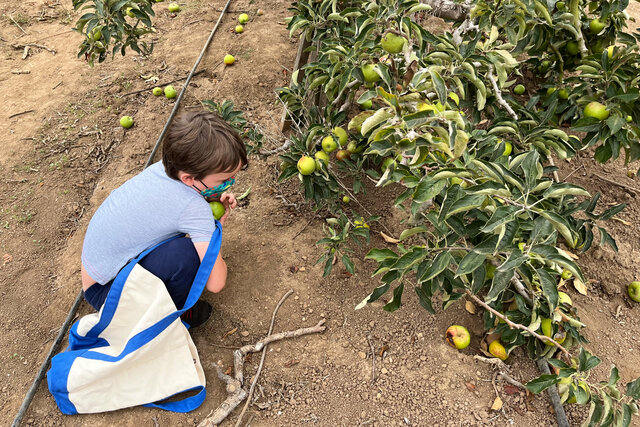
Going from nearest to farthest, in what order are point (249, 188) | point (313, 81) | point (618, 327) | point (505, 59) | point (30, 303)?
point (505, 59), point (313, 81), point (618, 327), point (30, 303), point (249, 188)

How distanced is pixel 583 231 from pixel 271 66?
2936 millimetres

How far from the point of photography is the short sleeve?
6.25 feet

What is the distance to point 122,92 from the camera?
4004mm

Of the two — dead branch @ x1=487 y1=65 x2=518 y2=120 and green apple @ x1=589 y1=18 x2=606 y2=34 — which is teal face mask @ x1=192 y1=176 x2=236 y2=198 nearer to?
dead branch @ x1=487 y1=65 x2=518 y2=120

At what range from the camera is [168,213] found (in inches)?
74.7

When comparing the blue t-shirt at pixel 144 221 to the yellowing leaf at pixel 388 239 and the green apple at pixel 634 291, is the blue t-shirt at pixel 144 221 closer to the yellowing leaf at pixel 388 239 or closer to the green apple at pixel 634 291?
the yellowing leaf at pixel 388 239

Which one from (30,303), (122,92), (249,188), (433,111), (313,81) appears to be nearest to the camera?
(433,111)

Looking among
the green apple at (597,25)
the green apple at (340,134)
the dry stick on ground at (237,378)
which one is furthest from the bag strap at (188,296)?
the green apple at (597,25)

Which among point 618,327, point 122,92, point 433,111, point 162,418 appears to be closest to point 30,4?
point 122,92

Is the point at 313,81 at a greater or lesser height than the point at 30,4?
greater

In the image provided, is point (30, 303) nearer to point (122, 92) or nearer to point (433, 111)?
point (122, 92)

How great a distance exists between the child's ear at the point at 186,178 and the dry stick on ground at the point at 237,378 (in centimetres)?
91

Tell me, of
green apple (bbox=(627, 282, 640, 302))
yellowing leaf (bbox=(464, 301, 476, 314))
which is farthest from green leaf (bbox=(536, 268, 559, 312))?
green apple (bbox=(627, 282, 640, 302))

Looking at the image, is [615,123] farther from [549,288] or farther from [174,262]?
[174,262]
